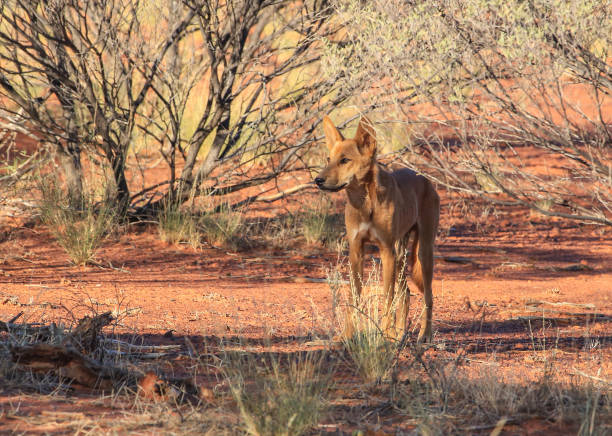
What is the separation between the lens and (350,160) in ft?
19.4

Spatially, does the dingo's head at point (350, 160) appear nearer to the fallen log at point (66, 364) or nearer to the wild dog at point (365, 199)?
the wild dog at point (365, 199)

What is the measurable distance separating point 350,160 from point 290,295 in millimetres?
2413

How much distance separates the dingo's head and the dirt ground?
867 mm

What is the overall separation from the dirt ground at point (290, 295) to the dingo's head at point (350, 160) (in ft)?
2.85

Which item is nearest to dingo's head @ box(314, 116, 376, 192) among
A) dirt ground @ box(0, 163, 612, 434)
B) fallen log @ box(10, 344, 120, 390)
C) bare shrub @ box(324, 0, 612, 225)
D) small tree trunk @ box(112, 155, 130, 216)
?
bare shrub @ box(324, 0, 612, 225)

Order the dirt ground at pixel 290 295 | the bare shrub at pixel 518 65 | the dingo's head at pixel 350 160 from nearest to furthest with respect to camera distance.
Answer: the bare shrub at pixel 518 65 → the dirt ground at pixel 290 295 → the dingo's head at pixel 350 160

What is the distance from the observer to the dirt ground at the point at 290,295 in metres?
5.52

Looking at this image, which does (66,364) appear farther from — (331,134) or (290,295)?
(290,295)

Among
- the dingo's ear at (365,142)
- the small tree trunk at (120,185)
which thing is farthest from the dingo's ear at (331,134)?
the small tree trunk at (120,185)

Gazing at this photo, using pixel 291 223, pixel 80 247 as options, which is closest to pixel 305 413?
pixel 80 247

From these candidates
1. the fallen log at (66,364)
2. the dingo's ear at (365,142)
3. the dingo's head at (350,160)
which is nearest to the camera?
the fallen log at (66,364)

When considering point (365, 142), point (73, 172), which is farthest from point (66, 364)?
point (73, 172)

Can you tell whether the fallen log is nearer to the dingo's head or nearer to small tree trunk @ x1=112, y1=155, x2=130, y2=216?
the dingo's head

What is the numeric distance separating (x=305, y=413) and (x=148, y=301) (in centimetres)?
377
